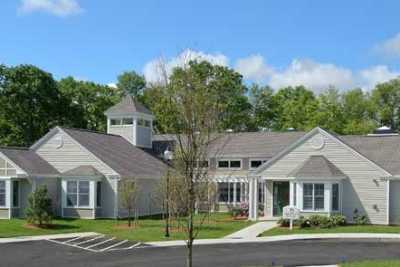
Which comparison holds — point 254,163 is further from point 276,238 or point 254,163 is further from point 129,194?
point 276,238

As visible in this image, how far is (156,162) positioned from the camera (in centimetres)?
4956

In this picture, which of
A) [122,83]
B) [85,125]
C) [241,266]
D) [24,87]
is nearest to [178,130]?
[241,266]

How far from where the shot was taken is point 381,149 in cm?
4150

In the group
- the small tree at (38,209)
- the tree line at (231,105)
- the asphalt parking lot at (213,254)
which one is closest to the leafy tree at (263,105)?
the tree line at (231,105)

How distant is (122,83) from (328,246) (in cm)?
6622

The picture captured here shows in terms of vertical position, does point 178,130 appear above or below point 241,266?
above

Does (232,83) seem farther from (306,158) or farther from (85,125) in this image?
(306,158)

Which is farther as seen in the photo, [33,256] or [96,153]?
[96,153]

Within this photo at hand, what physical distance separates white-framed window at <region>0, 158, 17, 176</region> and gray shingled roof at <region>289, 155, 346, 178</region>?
54.7 ft

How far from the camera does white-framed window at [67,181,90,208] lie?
41.8m

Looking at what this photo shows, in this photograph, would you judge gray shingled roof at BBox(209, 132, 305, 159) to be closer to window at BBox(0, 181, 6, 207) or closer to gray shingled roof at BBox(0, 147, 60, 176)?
gray shingled roof at BBox(0, 147, 60, 176)

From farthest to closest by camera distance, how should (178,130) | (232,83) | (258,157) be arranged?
(232,83) → (258,157) → (178,130)

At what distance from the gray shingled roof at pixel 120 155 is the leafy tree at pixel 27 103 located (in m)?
18.6

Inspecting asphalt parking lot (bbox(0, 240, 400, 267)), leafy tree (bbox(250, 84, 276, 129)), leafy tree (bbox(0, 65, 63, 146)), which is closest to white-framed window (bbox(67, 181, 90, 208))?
asphalt parking lot (bbox(0, 240, 400, 267))
